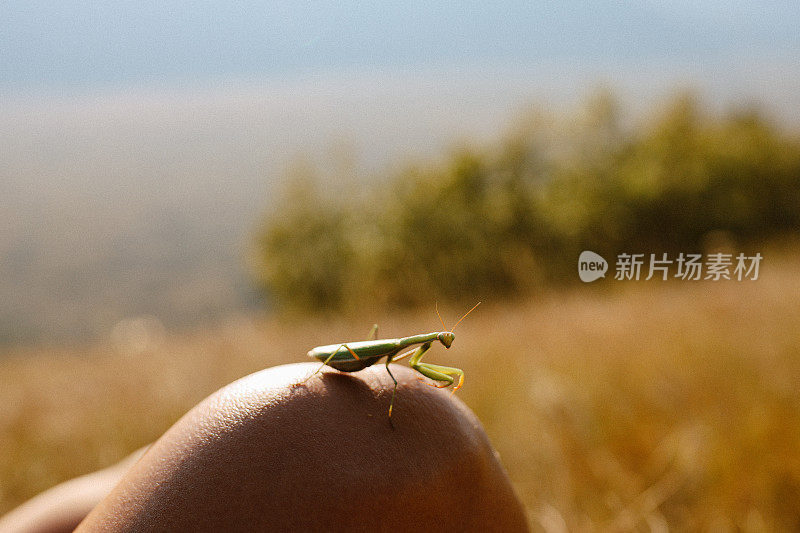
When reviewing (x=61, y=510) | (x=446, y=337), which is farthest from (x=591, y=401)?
(x=61, y=510)

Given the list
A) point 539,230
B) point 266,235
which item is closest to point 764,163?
point 539,230

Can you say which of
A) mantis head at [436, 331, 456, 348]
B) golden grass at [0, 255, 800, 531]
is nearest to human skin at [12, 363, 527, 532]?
mantis head at [436, 331, 456, 348]

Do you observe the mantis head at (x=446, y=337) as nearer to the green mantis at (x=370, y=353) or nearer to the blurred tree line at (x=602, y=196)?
the green mantis at (x=370, y=353)

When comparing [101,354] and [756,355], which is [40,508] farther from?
[101,354]

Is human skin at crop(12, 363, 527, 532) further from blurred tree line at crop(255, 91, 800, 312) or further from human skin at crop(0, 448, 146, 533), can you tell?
blurred tree line at crop(255, 91, 800, 312)

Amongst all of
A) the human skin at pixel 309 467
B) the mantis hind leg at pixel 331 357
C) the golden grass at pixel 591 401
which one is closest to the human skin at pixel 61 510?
the human skin at pixel 309 467

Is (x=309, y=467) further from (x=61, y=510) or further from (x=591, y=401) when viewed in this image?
(x=591, y=401)
